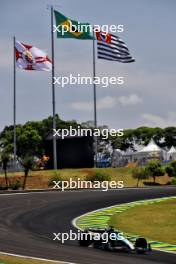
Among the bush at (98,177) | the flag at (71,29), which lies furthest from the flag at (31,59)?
the bush at (98,177)

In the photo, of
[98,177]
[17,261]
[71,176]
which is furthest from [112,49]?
[17,261]

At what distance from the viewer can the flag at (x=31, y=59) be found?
64938 mm

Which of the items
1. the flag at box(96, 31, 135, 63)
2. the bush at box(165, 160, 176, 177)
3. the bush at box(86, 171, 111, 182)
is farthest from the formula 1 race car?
the bush at box(165, 160, 176, 177)

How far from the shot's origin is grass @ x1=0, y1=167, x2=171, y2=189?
226 feet

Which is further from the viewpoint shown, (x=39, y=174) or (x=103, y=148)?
(x=103, y=148)

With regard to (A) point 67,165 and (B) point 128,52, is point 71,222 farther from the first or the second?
(A) point 67,165

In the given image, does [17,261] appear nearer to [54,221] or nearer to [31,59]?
[54,221]

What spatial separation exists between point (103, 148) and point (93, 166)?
7713 cm

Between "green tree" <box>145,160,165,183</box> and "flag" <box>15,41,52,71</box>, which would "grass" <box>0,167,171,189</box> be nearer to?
"green tree" <box>145,160,165,183</box>

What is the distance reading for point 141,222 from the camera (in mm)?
37469

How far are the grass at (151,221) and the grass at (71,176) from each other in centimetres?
2463

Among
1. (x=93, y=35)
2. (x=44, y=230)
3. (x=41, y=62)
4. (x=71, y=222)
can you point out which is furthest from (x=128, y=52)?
(x=44, y=230)

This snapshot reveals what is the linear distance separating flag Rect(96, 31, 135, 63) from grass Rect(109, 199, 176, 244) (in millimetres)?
13587

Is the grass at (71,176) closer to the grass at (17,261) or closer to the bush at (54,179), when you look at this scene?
the bush at (54,179)
